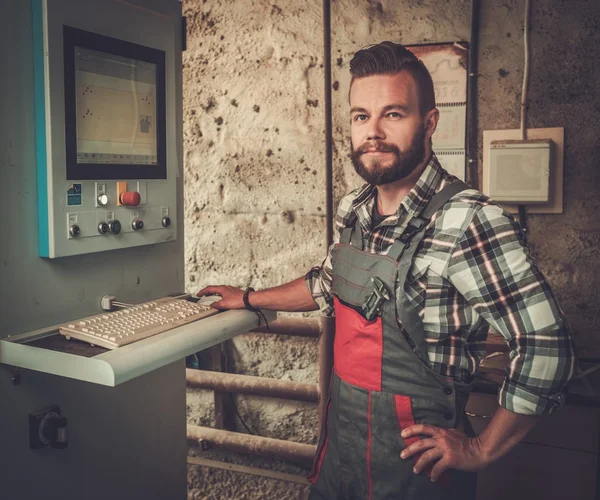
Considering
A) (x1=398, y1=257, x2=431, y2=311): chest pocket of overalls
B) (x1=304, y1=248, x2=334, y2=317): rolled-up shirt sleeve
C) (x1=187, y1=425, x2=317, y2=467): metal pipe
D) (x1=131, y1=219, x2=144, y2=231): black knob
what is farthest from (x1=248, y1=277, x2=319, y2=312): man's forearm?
(x1=187, y1=425, x2=317, y2=467): metal pipe

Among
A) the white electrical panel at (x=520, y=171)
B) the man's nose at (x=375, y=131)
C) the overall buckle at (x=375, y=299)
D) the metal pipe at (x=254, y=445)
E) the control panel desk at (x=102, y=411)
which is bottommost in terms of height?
the metal pipe at (x=254, y=445)

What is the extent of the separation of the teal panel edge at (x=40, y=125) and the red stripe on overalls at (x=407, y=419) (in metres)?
0.85

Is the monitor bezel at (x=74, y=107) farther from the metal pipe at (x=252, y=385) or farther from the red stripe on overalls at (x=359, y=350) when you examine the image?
the metal pipe at (x=252, y=385)

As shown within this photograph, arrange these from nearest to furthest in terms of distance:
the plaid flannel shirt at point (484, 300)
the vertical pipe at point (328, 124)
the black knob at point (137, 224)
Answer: the plaid flannel shirt at point (484, 300)
the black knob at point (137, 224)
the vertical pipe at point (328, 124)

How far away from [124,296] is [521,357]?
3.42ft

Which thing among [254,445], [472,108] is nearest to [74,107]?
[472,108]

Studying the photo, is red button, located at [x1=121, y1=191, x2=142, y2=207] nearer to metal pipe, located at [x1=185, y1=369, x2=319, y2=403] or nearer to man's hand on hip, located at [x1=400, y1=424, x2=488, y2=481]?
man's hand on hip, located at [x1=400, y1=424, x2=488, y2=481]

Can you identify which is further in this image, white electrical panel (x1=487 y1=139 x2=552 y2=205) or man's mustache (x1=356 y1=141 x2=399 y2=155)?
white electrical panel (x1=487 y1=139 x2=552 y2=205)

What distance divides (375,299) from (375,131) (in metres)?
0.41

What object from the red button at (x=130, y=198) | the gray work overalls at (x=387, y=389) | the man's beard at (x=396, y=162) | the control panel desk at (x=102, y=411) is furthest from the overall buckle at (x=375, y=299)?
the red button at (x=130, y=198)

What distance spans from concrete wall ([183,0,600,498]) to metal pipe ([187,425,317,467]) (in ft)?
0.32

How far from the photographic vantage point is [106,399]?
Answer: 1.74m

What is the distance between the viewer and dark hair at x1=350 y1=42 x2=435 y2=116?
5.24 ft

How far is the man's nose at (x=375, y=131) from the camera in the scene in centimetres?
159
